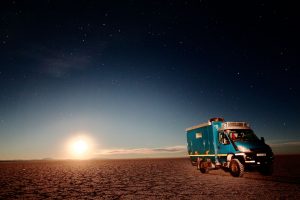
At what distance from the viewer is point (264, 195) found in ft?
34.6

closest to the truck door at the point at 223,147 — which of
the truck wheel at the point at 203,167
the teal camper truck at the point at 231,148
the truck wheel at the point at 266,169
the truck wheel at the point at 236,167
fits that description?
the teal camper truck at the point at 231,148

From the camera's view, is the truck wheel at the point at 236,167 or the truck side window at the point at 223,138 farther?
the truck side window at the point at 223,138

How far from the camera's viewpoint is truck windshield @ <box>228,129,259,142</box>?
17078 mm

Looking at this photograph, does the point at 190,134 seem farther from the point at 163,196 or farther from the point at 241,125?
the point at 163,196

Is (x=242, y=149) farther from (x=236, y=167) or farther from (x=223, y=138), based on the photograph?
(x=223, y=138)

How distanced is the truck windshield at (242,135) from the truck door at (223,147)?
1.27ft

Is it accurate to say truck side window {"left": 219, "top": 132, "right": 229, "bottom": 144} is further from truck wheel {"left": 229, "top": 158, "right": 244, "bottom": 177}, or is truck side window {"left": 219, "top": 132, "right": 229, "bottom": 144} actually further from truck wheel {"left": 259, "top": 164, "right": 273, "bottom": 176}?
truck wheel {"left": 259, "top": 164, "right": 273, "bottom": 176}

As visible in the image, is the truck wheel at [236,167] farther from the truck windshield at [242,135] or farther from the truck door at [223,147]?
the truck windshield at [242,135]

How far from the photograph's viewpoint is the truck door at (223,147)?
17.1m

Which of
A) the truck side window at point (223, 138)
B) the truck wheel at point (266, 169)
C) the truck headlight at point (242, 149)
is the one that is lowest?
the truck wheel at point (266, 169)

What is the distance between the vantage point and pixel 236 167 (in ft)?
53.3

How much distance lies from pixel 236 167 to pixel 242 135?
Result: 2.10 m

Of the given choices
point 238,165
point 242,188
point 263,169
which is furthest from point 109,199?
point 263,169

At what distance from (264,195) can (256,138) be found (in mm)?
7237
